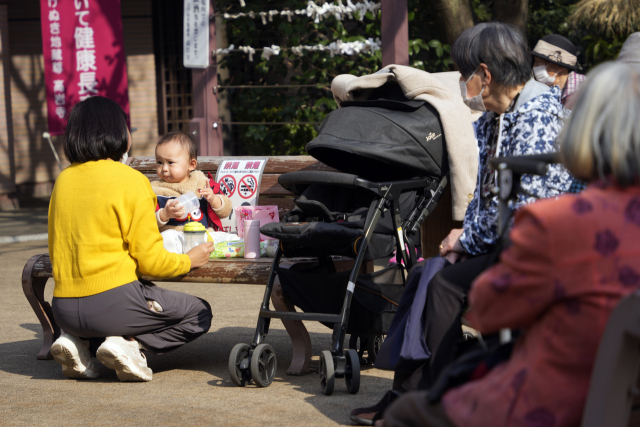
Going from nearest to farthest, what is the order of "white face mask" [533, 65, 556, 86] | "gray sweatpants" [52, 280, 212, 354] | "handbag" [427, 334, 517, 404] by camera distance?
"handbag" [427, 334, 517, 404]
"gray sweatpants" [52, 280, 212, 354]
"white face mask" [533, 65, 556, 86]

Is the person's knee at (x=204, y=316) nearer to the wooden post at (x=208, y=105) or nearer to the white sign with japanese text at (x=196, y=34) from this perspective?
the wooden post at (x=208, y=105)

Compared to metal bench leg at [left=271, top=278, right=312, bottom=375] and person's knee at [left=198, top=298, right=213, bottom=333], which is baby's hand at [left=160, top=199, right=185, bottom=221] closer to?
person's knee at [left=198, top=298, right=213, bottom=333]

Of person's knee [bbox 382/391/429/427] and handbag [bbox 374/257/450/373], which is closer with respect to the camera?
person's knee [bbox 382/391/429/427]

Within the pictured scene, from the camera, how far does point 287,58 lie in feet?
33.2

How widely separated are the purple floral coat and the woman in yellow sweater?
95.6 inches

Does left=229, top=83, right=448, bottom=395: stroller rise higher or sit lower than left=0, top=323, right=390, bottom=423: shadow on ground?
higher

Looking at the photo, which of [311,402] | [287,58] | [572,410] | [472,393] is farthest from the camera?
[287,58]

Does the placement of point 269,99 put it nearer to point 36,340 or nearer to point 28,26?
point 28,26

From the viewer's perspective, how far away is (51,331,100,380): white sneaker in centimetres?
373

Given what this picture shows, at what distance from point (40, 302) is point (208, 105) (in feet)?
13.3

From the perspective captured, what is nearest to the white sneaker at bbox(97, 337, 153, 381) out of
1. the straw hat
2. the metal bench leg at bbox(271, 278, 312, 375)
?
the metal bench leg at bbox(271, 278, 312, 375)

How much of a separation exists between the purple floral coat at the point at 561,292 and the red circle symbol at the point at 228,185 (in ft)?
11.6

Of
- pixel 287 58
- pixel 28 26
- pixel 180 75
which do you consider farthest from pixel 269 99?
pixel 28 26

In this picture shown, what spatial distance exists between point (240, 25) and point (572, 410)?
9256mm
